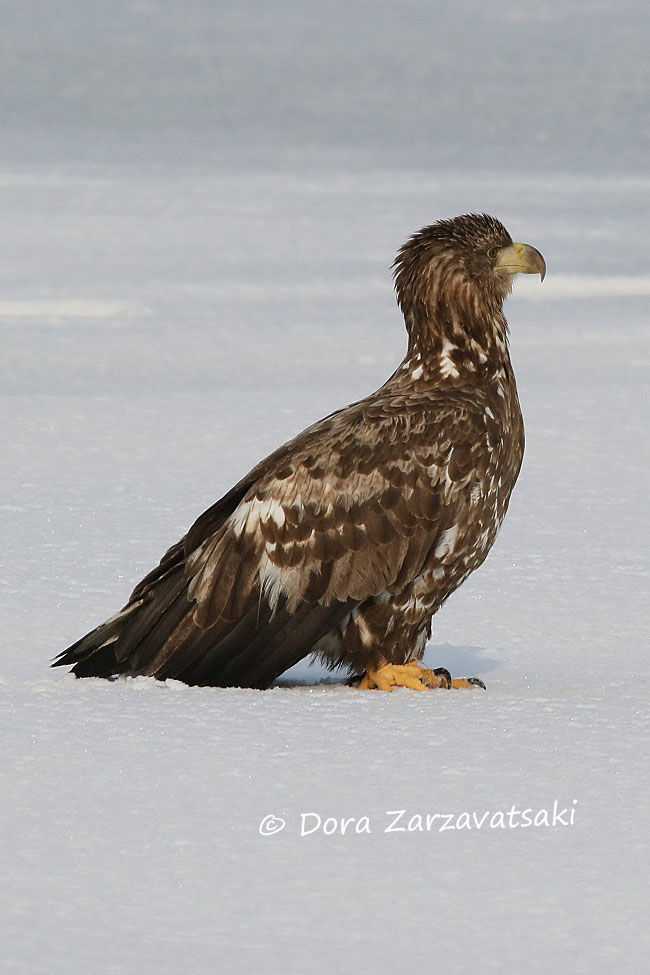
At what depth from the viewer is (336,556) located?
5586 mm

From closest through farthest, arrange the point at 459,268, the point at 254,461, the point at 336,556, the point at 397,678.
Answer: the point at 336,556, the point at 397,678, the point at 459,268, the point at 254,461

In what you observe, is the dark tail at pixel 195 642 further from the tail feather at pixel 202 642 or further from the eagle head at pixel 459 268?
the eagle head at pixel 459 268

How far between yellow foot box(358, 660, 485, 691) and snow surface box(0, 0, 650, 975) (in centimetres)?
11

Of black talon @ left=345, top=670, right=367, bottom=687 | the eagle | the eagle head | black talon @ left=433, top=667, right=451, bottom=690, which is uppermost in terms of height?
the eagle head

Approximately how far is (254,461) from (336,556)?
3.33 meters

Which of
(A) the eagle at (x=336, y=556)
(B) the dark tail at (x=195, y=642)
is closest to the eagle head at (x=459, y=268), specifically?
(A) the eagle at (x=336, y=556)

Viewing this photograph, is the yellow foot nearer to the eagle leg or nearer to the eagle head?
the eagle leg

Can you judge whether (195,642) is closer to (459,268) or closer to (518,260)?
(459,268)

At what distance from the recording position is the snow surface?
3.84 m

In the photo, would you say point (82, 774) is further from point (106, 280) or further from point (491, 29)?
point (491, 29)

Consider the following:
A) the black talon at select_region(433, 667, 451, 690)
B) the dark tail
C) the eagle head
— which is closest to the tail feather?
the dark tail

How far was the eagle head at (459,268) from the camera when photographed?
6051 millimetres

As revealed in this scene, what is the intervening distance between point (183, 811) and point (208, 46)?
22438mm

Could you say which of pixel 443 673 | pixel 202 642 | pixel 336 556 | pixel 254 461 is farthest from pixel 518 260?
pixel 254 461
